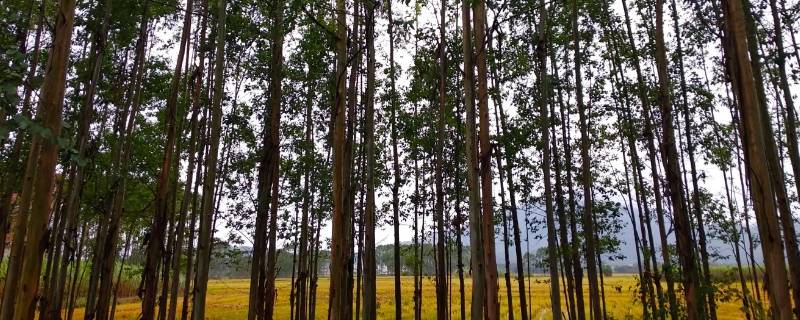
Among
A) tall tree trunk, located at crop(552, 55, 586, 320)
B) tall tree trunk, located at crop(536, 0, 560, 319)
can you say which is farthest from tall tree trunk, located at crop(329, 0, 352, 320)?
tall tree trunk, located at crop(552, 55, 586, 320)

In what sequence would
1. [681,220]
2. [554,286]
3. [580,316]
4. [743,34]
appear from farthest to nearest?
[580,316]
[554,286]
[681,220]
[743,34]

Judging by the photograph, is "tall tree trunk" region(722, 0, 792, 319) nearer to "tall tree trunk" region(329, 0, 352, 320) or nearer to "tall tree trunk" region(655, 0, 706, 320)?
"tall tree trunk" region(655, 0, 706, 320)

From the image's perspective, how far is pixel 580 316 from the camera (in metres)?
7.59

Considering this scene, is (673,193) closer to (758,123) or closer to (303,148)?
(758,123)

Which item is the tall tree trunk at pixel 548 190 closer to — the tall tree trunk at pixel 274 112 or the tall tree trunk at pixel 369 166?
the tall tree trunk at pixel 369 166

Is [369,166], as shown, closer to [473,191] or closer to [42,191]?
[473,191]

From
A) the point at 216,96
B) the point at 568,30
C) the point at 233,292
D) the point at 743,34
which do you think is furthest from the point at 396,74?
the point at 233,292

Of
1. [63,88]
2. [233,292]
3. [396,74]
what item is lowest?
[233,292]

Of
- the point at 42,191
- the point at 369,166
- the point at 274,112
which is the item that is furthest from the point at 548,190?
the point at 42,191

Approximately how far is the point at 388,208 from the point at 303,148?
352 centimetres

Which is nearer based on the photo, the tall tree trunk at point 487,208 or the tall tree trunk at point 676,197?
the tall tree trunk at point 487,208

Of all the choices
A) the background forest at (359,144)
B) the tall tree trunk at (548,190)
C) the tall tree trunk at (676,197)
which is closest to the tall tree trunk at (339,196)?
the background forest at (359,144)

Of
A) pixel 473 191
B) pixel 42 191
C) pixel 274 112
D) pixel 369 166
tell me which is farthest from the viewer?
pixel 369 166

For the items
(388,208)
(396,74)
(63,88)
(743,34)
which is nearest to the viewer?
(63,88)
